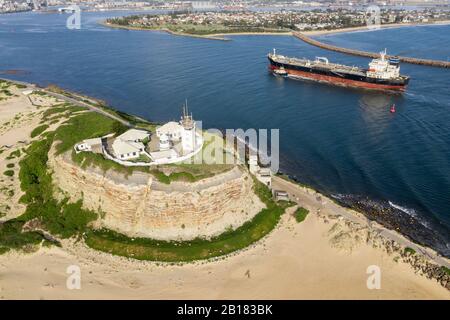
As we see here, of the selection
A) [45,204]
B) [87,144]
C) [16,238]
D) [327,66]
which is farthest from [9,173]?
[327,66]

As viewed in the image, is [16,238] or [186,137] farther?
[186,137]

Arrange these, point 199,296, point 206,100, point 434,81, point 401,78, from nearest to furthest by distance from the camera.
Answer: point 199,296 < point 206,100 < point 401,78 < point 434,81

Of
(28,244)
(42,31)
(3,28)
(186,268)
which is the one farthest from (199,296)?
(3,28)

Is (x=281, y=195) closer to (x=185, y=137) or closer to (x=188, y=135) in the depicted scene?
(x=188, y=135)

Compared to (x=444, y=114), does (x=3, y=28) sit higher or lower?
higher

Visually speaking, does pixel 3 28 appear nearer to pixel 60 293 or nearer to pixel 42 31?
pixel 42 31

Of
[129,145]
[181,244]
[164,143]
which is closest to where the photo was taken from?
[181,244]

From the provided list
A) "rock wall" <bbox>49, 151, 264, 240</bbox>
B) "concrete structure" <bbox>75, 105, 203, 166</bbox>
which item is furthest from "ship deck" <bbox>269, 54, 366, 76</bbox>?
"rock wall" <bbox>49, 151, 264, 240</bbox>
